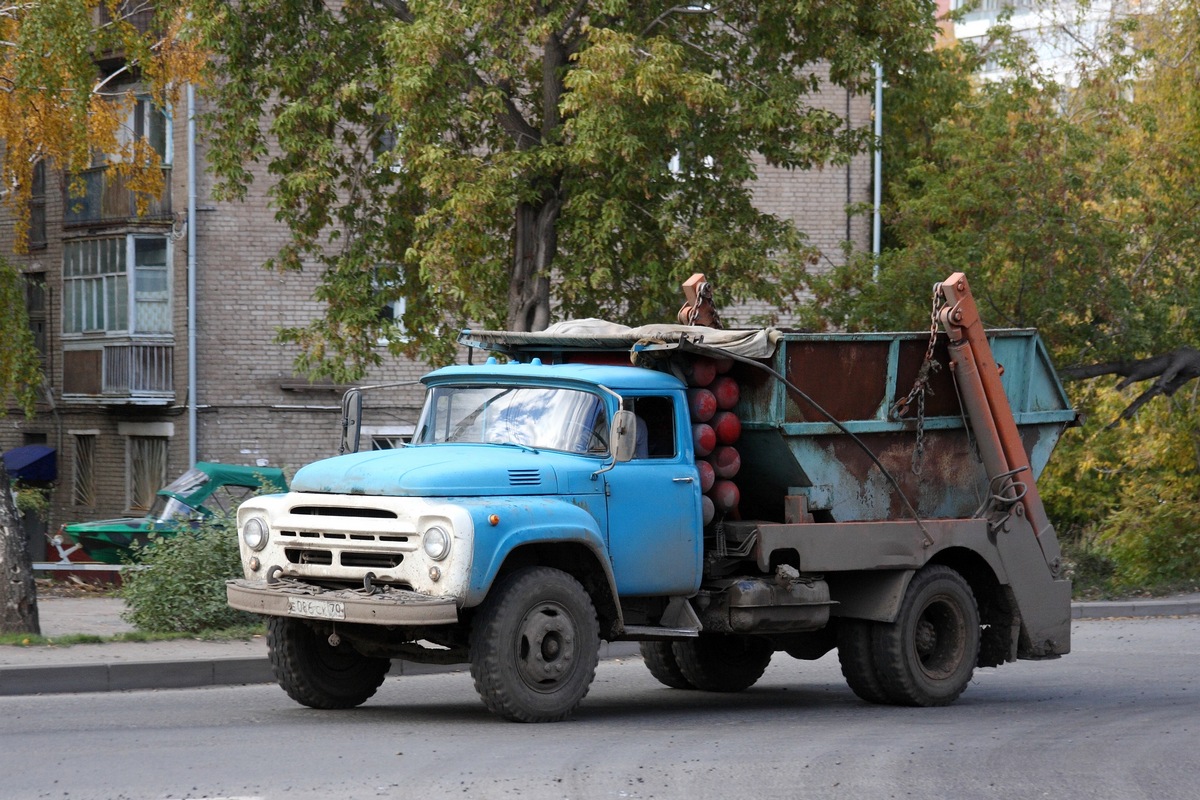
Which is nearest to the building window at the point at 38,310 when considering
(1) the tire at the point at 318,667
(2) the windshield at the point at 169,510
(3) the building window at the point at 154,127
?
(3) the building window at the point at 154,127

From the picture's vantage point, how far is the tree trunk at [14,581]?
13.2 meters

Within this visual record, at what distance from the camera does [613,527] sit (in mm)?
9844

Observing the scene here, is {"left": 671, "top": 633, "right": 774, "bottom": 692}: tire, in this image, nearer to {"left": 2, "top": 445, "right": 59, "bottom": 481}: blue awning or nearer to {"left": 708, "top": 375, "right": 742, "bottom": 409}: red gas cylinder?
{"left": 708, "top": 375, "right": 742, "bottom": 409}: red gas cylinder

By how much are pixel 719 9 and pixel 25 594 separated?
1061 centimetres

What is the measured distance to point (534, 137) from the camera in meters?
19.4

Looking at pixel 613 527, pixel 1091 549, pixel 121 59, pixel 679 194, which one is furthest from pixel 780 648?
pixel 121 59

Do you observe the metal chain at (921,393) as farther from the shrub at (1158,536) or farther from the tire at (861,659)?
the shrub at (1158,536)

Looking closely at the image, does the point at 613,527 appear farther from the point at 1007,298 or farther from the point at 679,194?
the point at 1007,298

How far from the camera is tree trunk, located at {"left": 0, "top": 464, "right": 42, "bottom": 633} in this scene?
1320cm

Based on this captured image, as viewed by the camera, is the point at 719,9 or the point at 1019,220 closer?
the point at 719,9

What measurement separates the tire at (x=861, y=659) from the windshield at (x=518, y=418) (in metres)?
2.50

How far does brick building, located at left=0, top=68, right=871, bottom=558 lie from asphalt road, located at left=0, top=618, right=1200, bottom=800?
796 inches

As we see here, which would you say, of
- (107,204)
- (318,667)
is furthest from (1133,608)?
(107,204)

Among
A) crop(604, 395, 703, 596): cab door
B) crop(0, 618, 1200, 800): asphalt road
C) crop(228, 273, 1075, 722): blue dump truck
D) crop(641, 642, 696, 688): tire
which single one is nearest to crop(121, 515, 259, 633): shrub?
crop(0, 618, 1200, 800): asphalt road
